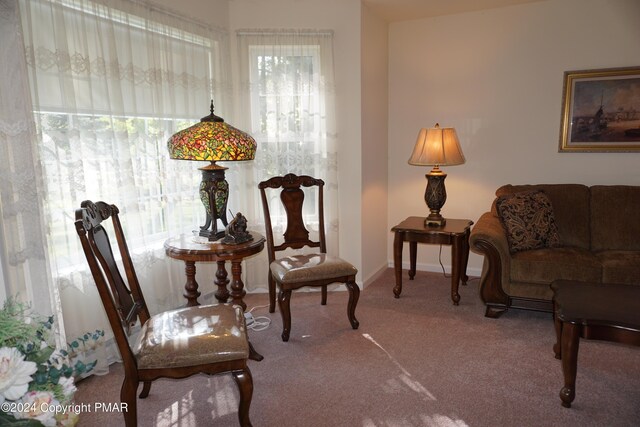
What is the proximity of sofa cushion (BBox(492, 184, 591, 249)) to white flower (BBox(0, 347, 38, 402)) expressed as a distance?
3.44 metres

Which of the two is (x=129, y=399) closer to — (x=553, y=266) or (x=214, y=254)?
(x=214, y=254)

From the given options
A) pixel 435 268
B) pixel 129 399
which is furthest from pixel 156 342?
pixel 435 268

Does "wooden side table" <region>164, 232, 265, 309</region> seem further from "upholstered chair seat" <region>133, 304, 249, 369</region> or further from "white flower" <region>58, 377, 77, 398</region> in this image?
"white flower" <region>58, 377, 77, 398</region>

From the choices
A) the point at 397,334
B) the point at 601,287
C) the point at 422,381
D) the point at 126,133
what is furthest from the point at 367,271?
the point at 126,133

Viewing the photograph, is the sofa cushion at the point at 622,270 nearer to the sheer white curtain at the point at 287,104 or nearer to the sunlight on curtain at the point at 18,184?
the sheer white curtain at the point at 287,104

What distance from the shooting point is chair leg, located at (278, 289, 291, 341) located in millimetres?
2812

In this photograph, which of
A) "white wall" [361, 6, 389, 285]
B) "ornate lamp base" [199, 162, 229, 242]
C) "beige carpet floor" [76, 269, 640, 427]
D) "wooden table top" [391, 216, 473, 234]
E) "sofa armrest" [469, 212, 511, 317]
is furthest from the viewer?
"white wall" [361, 6, 389, 285]

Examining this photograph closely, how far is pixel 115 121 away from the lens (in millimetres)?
2590

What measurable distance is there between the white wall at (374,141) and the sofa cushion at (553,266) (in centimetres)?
132

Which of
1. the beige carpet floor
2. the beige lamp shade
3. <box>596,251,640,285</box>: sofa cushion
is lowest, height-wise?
the beige carpet floor

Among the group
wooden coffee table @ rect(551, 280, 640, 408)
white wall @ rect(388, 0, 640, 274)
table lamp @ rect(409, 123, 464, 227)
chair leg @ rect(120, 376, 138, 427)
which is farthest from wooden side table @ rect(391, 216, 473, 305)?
chair leg @ rect(120, 376, 138, 427)

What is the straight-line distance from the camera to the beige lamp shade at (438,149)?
3471 mm

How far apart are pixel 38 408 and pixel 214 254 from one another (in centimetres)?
156

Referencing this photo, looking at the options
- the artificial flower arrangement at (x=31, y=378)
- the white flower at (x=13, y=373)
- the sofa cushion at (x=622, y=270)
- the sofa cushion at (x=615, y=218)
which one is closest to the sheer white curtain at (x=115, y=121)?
the artificial flower arrangement at (x=31, y=378)
